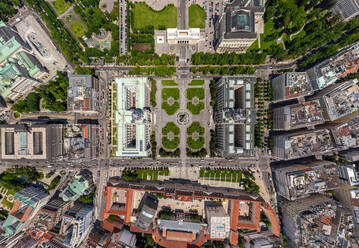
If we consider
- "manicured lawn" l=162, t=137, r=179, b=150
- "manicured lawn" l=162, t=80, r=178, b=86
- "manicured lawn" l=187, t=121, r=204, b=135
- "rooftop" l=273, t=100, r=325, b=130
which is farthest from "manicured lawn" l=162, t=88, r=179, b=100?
"rooftop" l=273, t=100, r=325, b=130

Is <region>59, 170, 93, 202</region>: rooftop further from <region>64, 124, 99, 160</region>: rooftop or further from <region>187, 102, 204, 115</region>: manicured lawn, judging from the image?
<region>187, 102, 204, 115</region>: manicured lawn

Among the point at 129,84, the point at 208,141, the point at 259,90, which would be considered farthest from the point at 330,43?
the point at 129,84

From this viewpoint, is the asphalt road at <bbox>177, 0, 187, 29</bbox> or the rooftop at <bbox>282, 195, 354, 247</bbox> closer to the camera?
the rooftop at <bbox>282, 195, 354, 247</bbox>

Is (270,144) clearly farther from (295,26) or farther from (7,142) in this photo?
(7,142)

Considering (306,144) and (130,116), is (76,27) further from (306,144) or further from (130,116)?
(306,144)

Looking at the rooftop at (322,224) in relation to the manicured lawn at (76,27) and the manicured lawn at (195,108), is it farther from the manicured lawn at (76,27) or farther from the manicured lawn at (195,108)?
the manicured lawn at (76,27)

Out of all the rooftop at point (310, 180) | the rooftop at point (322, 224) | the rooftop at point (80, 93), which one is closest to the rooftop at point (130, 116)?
the rooftop at point (80, 93)
